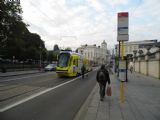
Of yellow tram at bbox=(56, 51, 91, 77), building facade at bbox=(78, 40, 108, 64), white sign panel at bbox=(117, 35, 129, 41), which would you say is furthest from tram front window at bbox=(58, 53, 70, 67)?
building facade at bbox=(78, 40, 108, 64)

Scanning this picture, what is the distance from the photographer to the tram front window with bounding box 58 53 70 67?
24.4 m

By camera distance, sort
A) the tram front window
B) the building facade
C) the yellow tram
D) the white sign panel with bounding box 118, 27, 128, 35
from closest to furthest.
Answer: the white sign panel with bounding box 118, 27, 128, 35, the yellow tram, the tram front window, the building facade

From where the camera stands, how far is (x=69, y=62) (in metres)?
24.5

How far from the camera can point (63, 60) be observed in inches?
969

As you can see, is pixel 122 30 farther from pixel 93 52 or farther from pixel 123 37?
pixel 93 52

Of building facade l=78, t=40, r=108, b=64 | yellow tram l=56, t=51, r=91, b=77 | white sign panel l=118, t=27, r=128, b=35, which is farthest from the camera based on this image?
building facade l=78, t=40, r=108, b=64

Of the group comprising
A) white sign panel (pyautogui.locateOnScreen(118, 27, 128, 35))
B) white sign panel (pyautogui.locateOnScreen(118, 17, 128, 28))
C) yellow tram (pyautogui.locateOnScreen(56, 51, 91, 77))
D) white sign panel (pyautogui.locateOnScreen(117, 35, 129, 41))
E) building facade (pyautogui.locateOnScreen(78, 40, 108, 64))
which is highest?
building facade (pyautogui.locateOnScreen(78, 40, 108, 64))

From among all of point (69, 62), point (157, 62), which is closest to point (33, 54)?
point (69, 62)

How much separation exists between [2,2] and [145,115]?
28681 millimetres

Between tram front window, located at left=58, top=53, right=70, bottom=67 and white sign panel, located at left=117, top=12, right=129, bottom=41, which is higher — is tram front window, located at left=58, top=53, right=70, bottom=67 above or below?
below

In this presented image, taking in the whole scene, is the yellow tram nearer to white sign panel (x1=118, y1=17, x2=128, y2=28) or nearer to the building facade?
white sign panel (x1=118, y1=17, x2=128, y2=28)

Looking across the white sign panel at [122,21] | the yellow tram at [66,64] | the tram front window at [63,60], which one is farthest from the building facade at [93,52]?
the white sign panel at [122,21]

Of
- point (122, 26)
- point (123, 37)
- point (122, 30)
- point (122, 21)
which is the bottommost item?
point (123, 37)

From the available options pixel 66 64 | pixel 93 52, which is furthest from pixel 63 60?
pixel 93 52
